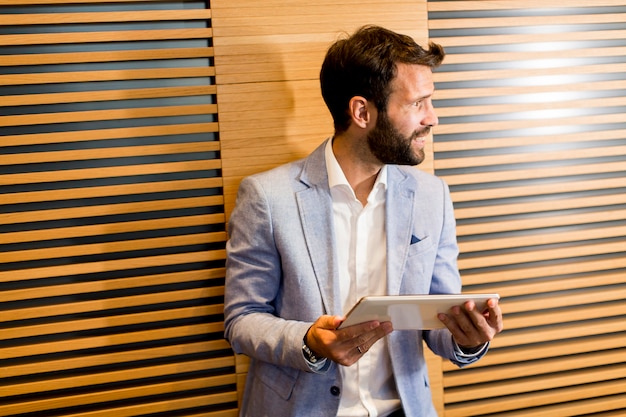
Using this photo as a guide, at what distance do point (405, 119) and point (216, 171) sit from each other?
0.66 m

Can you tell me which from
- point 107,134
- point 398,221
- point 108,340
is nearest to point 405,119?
point 398,221

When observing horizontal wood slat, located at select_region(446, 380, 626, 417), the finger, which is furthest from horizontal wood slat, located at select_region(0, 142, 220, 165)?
horizontal wood slat, located at select_region(446, 380, 626, 417)

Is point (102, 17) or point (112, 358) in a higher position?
point (102, 17)

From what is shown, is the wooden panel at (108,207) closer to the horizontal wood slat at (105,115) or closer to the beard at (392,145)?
the horizontal wood slat at (105,115)

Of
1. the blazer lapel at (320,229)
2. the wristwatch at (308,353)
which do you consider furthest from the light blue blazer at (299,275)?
the wristwatch at (308,353)

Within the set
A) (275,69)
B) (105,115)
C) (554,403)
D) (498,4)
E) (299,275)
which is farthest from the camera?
(554,403)

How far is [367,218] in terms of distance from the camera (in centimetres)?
228

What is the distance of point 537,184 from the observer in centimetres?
268

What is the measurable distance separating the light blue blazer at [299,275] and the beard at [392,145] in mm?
106

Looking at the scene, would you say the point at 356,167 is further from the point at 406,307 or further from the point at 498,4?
the point at 498,4

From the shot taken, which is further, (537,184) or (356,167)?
(537,184)

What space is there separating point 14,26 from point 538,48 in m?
1.78

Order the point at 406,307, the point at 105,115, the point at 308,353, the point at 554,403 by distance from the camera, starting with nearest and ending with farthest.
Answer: the point at 406,307 < the point at 308,353 < the point at 105,115 < the point at 554,403

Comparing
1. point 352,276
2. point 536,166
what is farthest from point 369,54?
point 536,166
